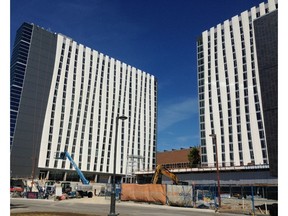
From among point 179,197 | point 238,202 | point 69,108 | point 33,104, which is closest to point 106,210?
point 179,197

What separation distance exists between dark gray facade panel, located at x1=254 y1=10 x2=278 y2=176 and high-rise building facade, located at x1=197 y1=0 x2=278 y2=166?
4558 centimetres

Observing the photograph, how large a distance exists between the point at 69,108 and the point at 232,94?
171 ft

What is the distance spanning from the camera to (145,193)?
4038cm

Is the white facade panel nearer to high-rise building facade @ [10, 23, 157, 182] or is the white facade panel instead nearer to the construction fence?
high-rise building facade @ [10, 23, 157, 182]

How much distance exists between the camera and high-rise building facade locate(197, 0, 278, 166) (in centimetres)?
7944

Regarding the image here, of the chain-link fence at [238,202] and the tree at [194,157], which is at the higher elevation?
the tree at [194,157]

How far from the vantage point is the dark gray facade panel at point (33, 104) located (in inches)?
3346

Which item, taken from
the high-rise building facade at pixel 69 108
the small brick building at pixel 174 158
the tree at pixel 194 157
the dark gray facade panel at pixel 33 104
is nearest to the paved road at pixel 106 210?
the dark gray facade panel at pixel 33 104

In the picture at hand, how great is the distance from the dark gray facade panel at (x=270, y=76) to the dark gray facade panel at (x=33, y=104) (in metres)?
71.2

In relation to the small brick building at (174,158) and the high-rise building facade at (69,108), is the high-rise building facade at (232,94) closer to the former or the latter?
the small brick building at (174,158)

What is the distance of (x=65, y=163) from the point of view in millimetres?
94562

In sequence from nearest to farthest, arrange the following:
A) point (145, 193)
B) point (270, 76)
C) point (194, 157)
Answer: point (270, 76) < point (145, 193) < point (194, 157)

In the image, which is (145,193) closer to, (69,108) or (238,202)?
(238,202)

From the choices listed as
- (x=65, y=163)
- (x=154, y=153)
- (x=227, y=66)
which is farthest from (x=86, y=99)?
(x=227, y=66)
